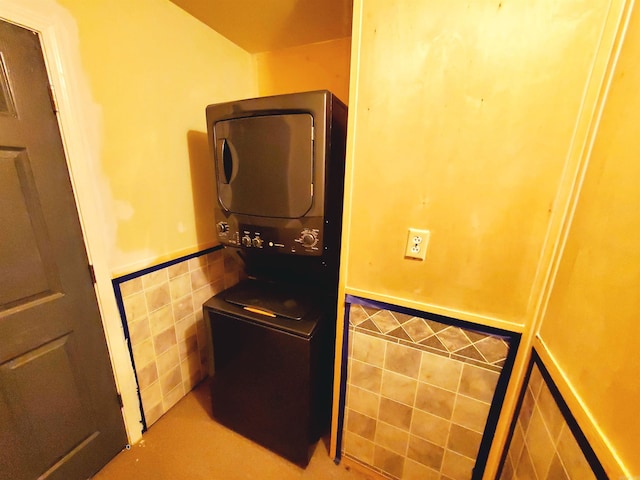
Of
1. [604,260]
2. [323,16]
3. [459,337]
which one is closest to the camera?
[604,260]

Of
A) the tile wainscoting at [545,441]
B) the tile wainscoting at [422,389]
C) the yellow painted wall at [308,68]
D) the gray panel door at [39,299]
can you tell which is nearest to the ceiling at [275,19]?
the yellow painted wall at [308,68]

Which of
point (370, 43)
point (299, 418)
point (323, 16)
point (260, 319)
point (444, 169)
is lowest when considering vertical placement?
point (299, 418)

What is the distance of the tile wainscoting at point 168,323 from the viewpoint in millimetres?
1265

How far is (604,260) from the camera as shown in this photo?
1.87 ft

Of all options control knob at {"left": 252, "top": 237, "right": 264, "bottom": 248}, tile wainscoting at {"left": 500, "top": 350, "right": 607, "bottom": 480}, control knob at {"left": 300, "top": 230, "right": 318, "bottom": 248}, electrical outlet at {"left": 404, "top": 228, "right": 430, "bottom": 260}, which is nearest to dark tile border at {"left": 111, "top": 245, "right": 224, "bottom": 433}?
control knob at {"left": 252, "top": 237, "right": 264, "bottom": 248}

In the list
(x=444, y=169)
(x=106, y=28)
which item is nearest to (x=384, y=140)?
(x=444, y=169)

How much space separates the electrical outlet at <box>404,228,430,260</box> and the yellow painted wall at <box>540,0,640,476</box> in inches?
14.8

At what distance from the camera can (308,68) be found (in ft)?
5.37

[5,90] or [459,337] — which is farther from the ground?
[5,90]

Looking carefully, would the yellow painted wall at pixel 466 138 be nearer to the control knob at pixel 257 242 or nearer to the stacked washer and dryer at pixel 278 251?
the stacked washer and dryer at pixel 278 251

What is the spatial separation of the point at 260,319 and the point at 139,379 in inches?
32.6

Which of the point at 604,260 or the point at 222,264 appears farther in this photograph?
the point at 222,264

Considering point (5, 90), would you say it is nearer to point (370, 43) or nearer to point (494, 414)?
point (370, 43)

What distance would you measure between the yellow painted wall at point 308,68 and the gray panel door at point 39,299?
1.20 metres
